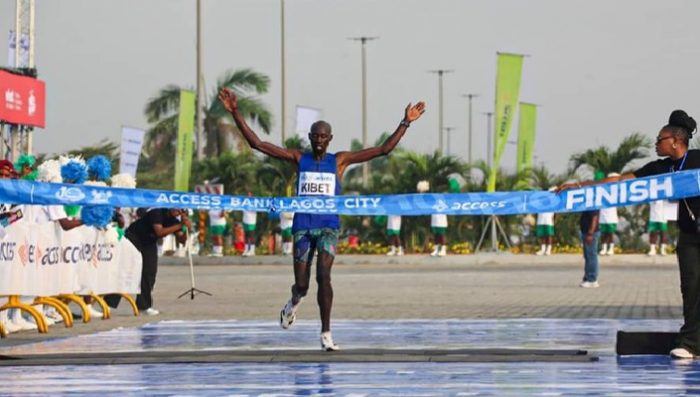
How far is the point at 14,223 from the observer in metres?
19.8

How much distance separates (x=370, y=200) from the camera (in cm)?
1606

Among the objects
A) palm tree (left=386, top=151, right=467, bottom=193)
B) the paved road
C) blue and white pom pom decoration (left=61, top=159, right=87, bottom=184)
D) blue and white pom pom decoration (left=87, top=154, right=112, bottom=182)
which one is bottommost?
the paved road

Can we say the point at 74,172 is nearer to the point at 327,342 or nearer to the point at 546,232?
the point at 327,342

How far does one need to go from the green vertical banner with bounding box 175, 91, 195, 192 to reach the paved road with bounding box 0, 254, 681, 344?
5.33 metres

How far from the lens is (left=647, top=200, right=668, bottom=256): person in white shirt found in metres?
47.4

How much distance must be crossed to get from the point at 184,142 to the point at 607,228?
14112 mm

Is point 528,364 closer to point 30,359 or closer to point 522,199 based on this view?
point 522,199

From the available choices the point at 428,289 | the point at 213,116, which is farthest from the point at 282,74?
the point at 428,289

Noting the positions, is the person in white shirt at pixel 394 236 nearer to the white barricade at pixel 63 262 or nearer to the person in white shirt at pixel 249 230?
the person in white shirt at pixel 249 230

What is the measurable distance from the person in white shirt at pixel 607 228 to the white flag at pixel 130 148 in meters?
14.3

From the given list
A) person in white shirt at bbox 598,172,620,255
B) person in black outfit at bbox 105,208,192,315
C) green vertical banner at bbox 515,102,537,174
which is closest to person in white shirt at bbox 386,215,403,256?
person in white shirt at bbox 598,172,620,255

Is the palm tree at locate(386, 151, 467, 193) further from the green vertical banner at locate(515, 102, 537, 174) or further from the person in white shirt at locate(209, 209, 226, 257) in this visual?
the person in white shirt at locate(209, 209, 226, 257)

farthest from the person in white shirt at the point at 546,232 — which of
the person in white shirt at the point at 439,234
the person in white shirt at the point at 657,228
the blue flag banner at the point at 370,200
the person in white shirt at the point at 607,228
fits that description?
the blue flag banner at the point at 370,200

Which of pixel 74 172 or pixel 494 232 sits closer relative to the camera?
pixel 74 172
